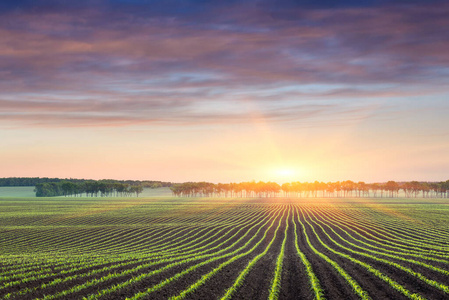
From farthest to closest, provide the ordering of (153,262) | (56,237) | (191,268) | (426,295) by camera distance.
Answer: (56,237), (153,262), (191,268), (426,295)

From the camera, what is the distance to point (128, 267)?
75.0 ft

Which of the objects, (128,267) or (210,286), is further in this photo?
(128,267)

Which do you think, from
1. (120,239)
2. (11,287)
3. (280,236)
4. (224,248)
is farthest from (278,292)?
(120,239)

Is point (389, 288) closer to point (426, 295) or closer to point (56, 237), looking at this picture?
point (426, 295)

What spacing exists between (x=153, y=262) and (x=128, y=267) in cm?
241

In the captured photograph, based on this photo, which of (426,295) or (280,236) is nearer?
(426,295)

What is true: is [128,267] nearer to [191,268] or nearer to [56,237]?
[191,268]

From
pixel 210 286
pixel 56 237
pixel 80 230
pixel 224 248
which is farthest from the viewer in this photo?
pixel 80 230

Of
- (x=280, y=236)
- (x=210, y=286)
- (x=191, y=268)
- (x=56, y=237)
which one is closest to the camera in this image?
(x=210, y=286)

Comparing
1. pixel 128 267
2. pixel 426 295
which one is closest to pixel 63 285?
pixel 128 267

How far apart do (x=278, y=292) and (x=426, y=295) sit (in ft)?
24.2

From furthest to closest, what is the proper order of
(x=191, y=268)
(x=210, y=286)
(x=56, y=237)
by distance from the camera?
(x=56, y=237) → (x=191, y=268) → (x=210, y=286)

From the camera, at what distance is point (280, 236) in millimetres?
46625

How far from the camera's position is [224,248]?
1452 inches
